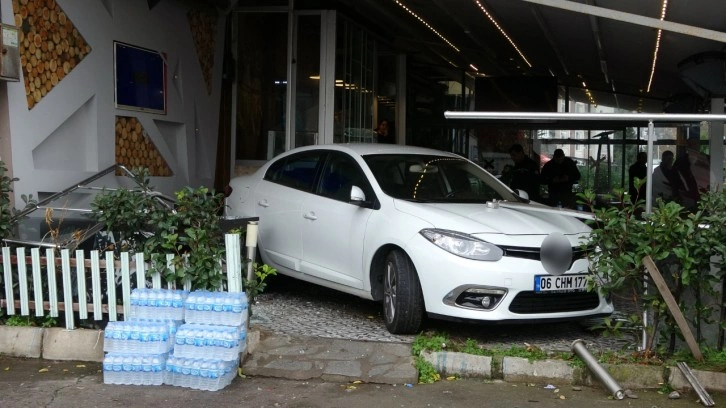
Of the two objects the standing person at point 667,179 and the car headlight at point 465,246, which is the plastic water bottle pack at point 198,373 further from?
the standing person at point 667,179

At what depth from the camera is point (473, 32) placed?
1303 cm

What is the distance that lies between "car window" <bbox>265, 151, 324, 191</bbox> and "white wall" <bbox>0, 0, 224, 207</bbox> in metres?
1.99

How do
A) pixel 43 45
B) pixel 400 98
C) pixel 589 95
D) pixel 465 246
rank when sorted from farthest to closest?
1. pixel 589 95
2. pixel 400 98
3. pixel 43 45
4. pixel 465 246

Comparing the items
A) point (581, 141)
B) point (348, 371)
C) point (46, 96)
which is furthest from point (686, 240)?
point (581, 141)

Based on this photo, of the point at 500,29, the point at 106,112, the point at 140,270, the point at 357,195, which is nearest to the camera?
the point at 140,270

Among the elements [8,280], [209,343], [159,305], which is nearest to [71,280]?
[8,280]

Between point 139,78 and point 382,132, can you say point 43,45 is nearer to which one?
point 139,78

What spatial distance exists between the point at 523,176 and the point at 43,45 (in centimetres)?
732

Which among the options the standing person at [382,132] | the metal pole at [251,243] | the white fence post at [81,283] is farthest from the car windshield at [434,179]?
the standing person at [382,132]

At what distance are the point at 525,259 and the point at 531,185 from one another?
650cm

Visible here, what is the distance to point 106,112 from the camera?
30.3ft

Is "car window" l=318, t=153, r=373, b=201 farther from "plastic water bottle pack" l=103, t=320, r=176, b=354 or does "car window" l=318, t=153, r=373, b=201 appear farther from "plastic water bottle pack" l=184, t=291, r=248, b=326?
"plastic water bottle pack" l=103, t=320, r=176, b=354

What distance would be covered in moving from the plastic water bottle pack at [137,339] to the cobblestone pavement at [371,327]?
1127 millimetres

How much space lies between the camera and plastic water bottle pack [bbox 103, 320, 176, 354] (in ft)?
19.3
